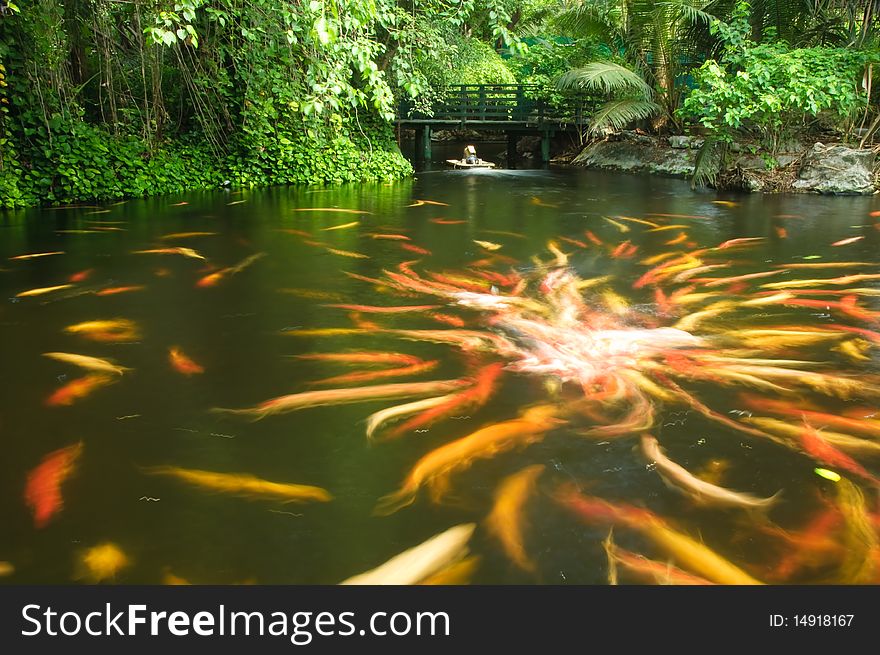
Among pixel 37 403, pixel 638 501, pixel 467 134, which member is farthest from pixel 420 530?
pixel 467 134

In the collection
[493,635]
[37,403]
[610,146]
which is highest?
[610,146]

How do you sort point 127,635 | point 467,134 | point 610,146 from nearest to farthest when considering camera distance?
point 127,635 → point 610,146 → point 467,134

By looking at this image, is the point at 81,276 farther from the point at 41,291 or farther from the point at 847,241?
the point at 847,241

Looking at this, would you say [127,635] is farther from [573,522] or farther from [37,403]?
[37,403]

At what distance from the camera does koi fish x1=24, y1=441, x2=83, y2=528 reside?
2.24 metres

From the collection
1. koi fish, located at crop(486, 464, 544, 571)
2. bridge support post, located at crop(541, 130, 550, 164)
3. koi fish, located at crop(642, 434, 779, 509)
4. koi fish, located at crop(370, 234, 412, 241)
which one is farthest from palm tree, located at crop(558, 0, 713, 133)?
koi fish, located at crop(486, 464, 544, 571)

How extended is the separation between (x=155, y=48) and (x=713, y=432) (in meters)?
8.62

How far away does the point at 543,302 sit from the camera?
4.52 metres

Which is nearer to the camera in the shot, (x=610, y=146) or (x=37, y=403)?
(x=37, y=403)

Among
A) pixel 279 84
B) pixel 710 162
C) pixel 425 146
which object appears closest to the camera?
pixel 279 84

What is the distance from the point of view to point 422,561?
203 cm

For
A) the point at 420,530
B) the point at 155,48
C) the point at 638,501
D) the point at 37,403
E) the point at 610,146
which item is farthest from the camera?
the point at 610,146

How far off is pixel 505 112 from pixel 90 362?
13875 millimetres

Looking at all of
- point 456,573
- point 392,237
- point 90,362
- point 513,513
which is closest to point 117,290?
point 90,362
